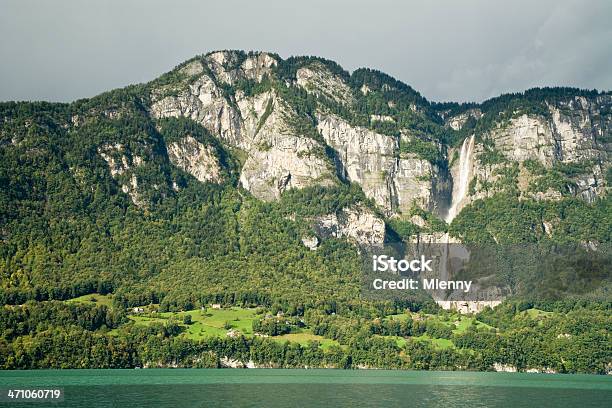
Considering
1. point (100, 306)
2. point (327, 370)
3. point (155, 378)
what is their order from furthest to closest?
1. point (100, 306)
2. point (327, 370)
3. point (155, 378)

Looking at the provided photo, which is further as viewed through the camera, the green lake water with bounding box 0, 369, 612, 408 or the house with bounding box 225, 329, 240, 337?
the house with bounding box 225, 329, 240, 337

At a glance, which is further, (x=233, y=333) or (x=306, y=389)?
(x=233, y=333)

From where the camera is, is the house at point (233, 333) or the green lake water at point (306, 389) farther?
the house at point (233, 333)

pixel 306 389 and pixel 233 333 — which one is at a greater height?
pixel 233 333

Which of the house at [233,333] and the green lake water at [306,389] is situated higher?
the house at [233,333]

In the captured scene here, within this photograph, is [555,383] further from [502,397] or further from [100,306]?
[100,306]

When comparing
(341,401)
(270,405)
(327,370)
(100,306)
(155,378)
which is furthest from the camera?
(100,306)

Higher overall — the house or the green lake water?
the house

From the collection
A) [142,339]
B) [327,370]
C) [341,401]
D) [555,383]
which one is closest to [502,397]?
[341,401]
